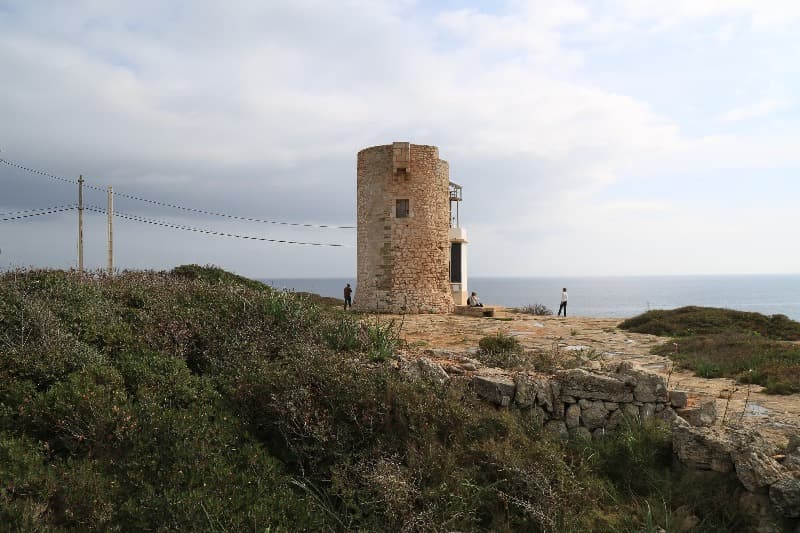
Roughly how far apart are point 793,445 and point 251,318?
23.1ft

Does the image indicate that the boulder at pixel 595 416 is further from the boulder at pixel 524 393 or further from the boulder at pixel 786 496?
the boulder at pixel 786 496

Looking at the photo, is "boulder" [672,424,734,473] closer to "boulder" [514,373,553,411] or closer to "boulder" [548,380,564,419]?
"boulder" [548,380,564,419]

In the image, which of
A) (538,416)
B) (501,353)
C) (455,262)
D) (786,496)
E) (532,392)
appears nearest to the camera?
(786,496)

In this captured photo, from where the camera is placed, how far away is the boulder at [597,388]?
647cm

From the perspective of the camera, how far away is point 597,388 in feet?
21.3

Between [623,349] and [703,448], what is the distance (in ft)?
22.0

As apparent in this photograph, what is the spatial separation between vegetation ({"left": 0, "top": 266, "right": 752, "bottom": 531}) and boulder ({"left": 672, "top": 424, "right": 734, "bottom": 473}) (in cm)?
24

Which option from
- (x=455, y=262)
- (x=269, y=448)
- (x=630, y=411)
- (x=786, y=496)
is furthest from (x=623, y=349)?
(x=455, y=262)

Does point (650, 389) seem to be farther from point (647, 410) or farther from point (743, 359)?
point (743, 359)

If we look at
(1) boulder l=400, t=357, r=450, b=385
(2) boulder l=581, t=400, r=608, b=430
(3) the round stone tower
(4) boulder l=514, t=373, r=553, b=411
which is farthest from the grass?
(3) the round stone tower

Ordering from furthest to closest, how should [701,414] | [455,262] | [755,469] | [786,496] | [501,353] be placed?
[455,262] < [501,353] < [701,414] < [755,469] < [786,496]

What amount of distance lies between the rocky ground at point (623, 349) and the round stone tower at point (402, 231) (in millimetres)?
3357

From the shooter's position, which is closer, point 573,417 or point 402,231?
point 573,417

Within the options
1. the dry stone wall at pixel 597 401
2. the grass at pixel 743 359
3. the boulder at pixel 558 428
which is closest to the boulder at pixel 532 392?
the dry stone wall at pixel 597 401
